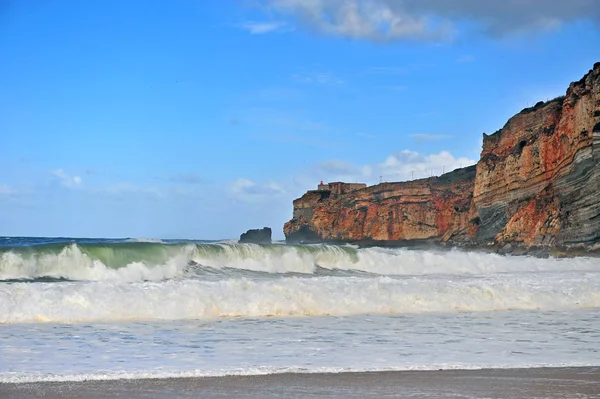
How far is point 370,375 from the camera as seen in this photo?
7621 mm

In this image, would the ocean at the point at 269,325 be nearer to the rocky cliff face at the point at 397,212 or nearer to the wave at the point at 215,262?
the wave at the point at 215,262

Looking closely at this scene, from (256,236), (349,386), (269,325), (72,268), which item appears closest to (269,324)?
(269,325)

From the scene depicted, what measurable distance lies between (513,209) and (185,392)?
1680 inches

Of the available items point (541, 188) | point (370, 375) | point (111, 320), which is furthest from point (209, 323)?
point (541, 188)

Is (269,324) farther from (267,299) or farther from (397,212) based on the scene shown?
(397,212)

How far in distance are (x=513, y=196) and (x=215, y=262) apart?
28153 mm

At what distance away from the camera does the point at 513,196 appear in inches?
1874

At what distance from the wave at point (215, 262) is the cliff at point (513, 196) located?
539cm

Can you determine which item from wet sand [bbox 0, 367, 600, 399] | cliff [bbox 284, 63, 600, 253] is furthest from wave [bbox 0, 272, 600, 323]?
cliff [bbox 284, 63, 600, 253]

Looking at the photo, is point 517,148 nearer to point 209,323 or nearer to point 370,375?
point 209,323

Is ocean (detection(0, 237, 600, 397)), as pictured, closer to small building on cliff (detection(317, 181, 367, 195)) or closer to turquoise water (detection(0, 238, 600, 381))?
turquoise water (detection(0, 238, 600, 381))

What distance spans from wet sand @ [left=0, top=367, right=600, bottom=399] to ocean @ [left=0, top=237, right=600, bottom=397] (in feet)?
0.77

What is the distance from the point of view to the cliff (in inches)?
1380

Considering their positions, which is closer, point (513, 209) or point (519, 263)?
point (519, 263)
